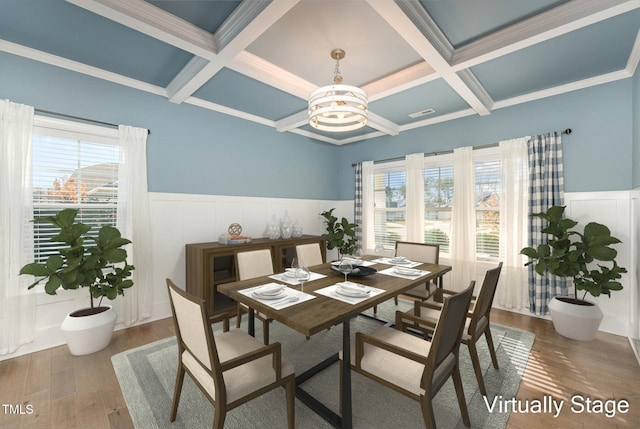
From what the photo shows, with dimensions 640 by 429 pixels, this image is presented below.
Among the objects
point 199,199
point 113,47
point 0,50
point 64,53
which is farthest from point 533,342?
point 0,50

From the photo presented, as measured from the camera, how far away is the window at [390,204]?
4.55 meters

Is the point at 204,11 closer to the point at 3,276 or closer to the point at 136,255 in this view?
the point at 136,255

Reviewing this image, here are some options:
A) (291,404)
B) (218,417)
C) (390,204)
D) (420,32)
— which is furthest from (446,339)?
(390,204)

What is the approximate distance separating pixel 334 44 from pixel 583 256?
10.7 ft

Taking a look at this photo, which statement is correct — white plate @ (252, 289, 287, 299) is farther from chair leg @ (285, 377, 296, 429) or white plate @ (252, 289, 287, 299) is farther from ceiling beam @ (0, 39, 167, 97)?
ceiling beam @ (0, 39, 167, 97)

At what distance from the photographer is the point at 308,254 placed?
312 cm

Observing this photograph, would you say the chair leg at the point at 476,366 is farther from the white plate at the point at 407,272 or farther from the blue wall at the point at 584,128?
the blue wall at the point at 584,128

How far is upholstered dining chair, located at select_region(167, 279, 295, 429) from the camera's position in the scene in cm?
122

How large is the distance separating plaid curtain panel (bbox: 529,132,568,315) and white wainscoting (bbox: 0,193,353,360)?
11.6 ft

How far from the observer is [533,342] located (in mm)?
2588

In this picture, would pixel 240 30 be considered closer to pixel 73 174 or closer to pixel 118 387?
pixel 73 174

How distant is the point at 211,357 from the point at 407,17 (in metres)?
2.41

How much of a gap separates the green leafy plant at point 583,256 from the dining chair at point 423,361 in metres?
1.92

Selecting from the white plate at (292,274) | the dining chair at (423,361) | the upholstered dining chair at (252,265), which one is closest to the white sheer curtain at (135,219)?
the upholstered dining chair at (252,265)
